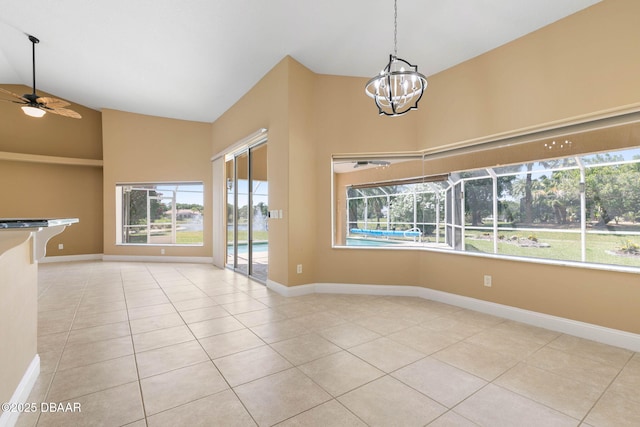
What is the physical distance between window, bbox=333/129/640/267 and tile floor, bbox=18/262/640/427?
37.8 inches

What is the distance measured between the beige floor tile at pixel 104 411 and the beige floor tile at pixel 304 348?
107 centimetres

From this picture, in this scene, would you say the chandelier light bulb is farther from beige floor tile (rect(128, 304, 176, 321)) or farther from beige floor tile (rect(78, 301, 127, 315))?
beige floor tile (rect(128, 304, 176, 321))

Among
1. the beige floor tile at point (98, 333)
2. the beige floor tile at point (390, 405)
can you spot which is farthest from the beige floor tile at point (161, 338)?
the beige floor tile at point (390, 405)

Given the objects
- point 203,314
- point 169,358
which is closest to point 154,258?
point 203,314


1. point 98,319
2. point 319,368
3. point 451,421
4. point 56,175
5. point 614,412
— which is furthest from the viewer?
point 56,175

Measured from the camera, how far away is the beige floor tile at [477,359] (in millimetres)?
2178

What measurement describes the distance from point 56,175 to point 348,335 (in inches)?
332

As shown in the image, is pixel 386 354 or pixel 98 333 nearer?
pixel 386 354

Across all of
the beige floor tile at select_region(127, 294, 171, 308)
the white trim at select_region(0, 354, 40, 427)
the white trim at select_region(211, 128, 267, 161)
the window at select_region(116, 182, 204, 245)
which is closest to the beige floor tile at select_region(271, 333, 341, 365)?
the white trim at select_region(0, 354, 40, 427)

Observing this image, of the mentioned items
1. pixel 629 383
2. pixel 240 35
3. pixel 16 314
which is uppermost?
pixel 240 35

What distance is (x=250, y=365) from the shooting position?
2.25 m

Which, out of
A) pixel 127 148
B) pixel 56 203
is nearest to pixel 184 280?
pixel 127 148

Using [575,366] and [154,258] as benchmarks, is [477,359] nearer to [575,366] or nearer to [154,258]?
[575,366]

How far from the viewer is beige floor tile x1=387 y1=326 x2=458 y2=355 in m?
2.56
